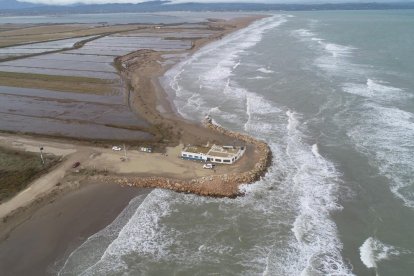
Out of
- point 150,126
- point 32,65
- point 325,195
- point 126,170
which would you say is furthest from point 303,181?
point 32,65

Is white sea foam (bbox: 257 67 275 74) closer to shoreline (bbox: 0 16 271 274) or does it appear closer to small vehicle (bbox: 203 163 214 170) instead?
shoreline (bbox: 0 16 271 274)

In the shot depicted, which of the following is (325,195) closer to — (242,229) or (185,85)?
(242,229)

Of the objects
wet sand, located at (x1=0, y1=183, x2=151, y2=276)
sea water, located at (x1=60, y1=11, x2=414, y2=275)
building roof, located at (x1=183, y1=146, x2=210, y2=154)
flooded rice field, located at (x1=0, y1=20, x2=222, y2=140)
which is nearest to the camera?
sea water, located at (x1=60, y1=11, x2=414, y2=275)

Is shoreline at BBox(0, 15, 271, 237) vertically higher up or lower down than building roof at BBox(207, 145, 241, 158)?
lower down

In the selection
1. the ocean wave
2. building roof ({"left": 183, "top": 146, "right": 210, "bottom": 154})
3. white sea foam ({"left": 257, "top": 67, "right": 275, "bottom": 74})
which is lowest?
the ocean wave

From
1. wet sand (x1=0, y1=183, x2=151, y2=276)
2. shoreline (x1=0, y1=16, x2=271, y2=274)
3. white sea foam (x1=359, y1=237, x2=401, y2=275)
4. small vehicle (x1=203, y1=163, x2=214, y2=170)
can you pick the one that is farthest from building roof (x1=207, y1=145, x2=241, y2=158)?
white sea foam (x1=359, y1=237, x2=401, y2=275)

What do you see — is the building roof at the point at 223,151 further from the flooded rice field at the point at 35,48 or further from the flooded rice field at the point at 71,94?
the flooded rice field at the point at 35,48

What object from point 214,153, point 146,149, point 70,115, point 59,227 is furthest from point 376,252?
point 70,115
